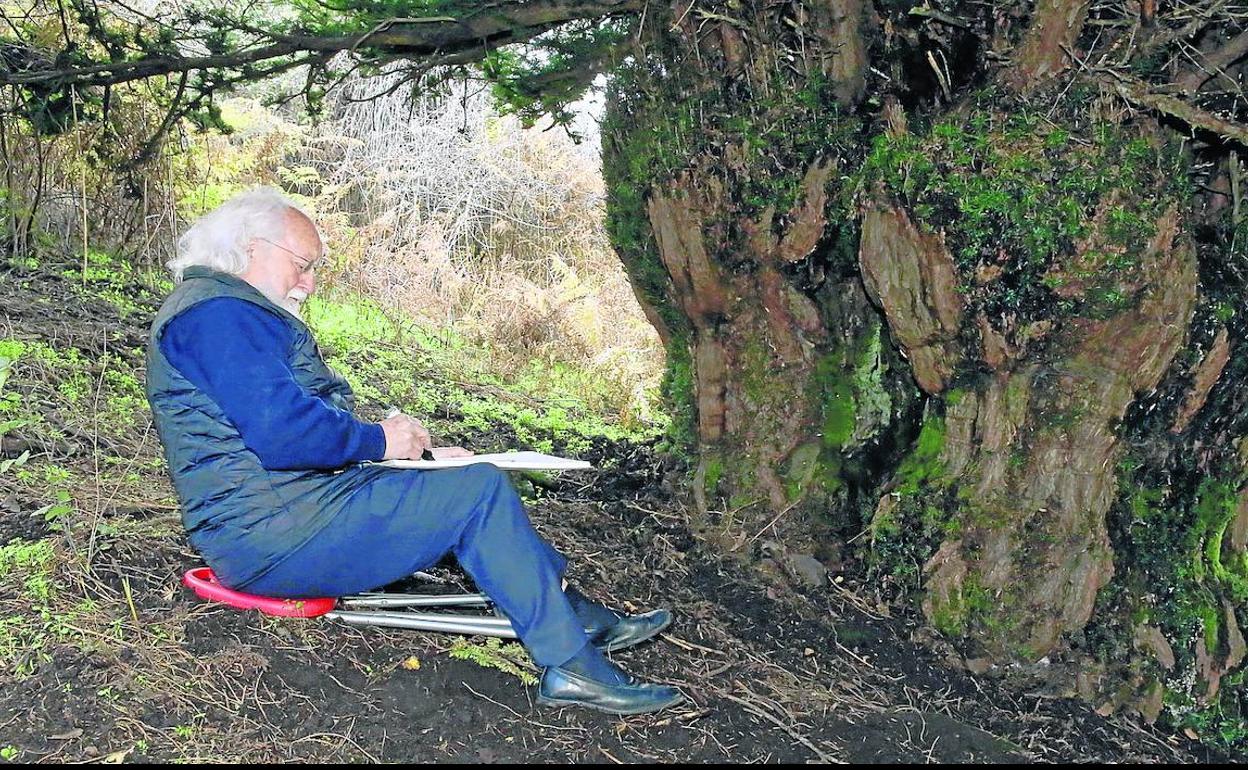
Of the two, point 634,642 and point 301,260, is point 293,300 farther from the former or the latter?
point 634,642

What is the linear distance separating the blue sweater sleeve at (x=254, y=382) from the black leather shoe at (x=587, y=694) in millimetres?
905

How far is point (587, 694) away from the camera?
2.87 meters

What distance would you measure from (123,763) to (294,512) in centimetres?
76

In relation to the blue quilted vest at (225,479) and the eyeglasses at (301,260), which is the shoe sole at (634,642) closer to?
the blue quilted vest at (225,479)

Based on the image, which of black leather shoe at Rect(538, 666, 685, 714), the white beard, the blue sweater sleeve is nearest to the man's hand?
the blue sweater sleeve

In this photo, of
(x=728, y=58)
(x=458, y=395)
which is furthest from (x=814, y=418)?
(x=458, y=395)

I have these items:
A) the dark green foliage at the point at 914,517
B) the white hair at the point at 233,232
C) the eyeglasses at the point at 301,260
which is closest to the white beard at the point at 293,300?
the eyeglasses at the point at 301,260

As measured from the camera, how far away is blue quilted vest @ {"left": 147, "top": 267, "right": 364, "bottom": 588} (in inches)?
110

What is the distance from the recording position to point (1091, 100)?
3479 mm

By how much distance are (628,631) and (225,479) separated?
1.43 m

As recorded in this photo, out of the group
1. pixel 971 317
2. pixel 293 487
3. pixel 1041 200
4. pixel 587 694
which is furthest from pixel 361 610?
pixel 1041 200

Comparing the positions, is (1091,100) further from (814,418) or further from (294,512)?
(294,512)

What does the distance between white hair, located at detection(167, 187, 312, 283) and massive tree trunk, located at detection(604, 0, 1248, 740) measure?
1.80 meters

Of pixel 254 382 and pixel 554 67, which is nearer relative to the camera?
pixel 254 382
